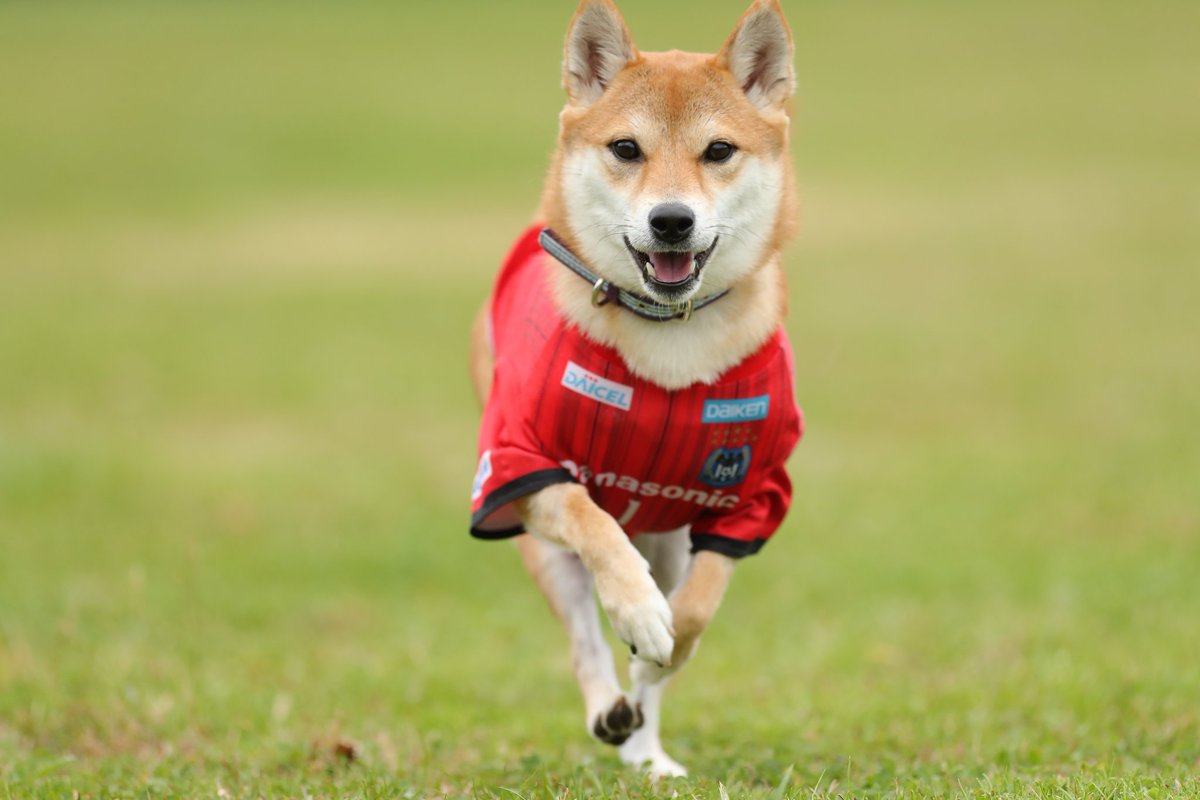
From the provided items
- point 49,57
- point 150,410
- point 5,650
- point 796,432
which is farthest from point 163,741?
point 49,57

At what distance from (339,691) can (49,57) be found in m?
34.7

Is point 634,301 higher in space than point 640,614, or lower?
higher

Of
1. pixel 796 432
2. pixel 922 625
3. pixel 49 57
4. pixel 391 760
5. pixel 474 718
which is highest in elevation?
pixel 796 432

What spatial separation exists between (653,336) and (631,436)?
353 mm

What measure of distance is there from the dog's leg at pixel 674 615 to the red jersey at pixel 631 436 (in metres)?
0.11

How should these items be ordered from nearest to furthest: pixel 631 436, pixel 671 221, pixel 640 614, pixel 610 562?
pixel 640 614 < pixel 610 562 < pixel 671 221 < pixel 631 436

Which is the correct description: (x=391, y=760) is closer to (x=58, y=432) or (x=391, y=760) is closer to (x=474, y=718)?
(x=474, y=718)

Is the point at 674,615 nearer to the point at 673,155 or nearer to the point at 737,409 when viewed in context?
the point at 737,409

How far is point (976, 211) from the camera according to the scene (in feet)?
78.4

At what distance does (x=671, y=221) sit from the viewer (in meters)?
4.72

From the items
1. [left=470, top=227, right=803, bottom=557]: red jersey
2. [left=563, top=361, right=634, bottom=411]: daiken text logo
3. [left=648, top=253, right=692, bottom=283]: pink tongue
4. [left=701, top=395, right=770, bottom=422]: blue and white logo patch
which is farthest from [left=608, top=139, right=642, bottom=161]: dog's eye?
[left=701, top=395, right=770, bottom=422]: blue and white logo patch

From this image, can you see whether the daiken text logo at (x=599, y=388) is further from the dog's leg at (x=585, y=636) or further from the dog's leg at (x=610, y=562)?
the dog's leg at (x=585, y=636)

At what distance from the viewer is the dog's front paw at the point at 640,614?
177 inches

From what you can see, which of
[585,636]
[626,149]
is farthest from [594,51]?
[585,636]
